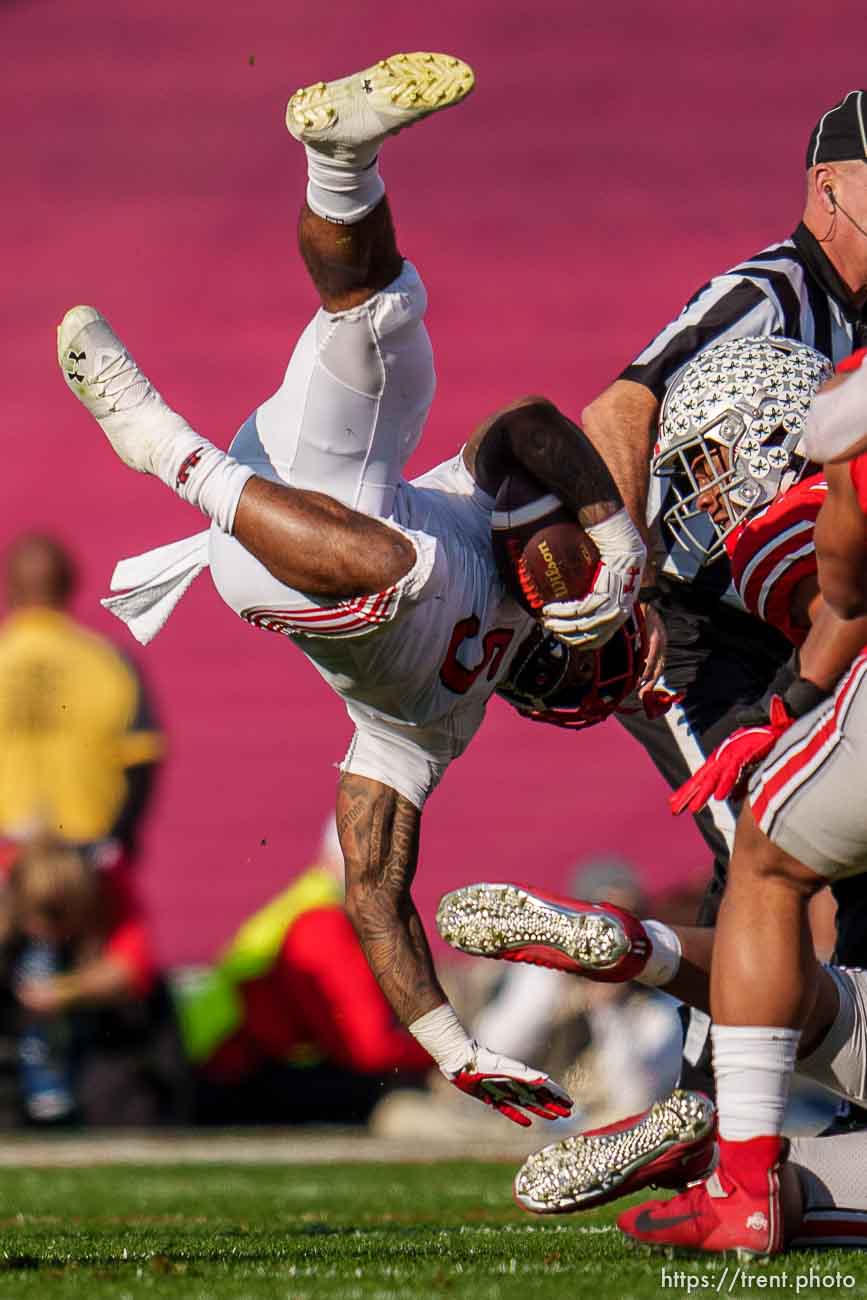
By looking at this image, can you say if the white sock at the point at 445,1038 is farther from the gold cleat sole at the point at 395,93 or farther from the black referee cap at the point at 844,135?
the black referee cap at the point at 844,135

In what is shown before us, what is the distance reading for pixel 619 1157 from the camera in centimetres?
336

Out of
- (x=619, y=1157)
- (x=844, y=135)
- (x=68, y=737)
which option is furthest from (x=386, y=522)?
(x=68, y=737)

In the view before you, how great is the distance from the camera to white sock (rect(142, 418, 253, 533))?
11.8 feet

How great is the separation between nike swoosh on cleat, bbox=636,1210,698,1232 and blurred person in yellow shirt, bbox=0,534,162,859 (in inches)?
174

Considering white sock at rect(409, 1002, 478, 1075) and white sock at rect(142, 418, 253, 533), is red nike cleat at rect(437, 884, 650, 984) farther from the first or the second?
white sock at rect(142, 418, 253, 533)

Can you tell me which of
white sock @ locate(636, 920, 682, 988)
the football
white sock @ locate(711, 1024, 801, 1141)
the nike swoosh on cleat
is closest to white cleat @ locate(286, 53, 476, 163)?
the football

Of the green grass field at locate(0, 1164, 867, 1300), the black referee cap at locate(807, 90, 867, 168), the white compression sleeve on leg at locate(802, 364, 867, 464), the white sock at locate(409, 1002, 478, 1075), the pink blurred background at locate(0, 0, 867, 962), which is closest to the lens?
the white compression sleeve on leg at locate(802, 364, 867, 464)

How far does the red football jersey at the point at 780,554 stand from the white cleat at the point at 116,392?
3.22ft

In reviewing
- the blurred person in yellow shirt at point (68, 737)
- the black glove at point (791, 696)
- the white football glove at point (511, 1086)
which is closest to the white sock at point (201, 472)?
the black glove at point (791, 696)

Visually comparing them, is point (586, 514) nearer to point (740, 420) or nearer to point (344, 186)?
point (740, 420)

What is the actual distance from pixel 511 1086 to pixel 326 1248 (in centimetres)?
41

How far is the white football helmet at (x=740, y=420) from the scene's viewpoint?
12.1 feet

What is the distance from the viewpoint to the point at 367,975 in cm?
764

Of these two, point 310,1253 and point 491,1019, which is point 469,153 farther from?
point 310,1253
